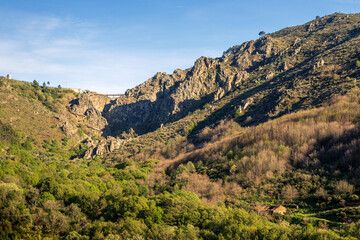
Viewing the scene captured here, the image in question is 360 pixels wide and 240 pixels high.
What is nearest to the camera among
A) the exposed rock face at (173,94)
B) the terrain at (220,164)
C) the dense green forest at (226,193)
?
the dense green forest at (226,193)

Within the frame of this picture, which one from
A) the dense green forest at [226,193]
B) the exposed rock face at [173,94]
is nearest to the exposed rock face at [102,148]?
the dense green forest at [226,193]

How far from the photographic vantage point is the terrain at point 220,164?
29641mm

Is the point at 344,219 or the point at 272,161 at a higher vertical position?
the point at 272,161

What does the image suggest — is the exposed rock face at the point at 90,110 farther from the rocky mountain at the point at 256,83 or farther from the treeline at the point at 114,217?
the treeline at the point at 114,217

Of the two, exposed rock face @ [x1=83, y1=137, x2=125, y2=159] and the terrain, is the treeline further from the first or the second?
exposed rock face @ [x1=83, y1=137, x2=125, y2=159]

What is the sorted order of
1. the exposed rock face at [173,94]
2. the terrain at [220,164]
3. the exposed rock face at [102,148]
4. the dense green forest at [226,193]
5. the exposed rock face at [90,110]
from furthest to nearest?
the exposed rock face at [90,110] < the exposed rock face at [173,94] < the exposed rock face at [102,148] < the terrain at [220,164] < the dense green forest at [226,193]

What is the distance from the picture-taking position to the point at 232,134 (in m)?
79.1

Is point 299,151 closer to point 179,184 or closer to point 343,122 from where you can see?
point 343,122

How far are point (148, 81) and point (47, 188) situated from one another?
158m

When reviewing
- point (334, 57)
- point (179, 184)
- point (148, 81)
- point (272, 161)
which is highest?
point (148, 81)

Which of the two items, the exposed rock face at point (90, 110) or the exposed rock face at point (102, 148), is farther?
the exposed rock face at point (90, 110)

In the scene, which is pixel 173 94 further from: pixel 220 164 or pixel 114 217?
pixel 114 217

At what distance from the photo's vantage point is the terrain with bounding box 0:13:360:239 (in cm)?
2964

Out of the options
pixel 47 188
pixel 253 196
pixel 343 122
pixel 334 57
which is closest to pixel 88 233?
pixel 47 188
